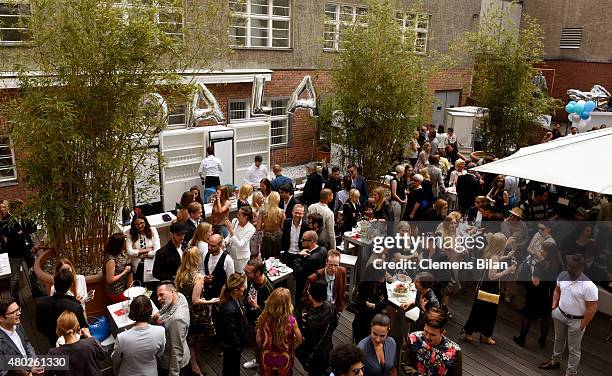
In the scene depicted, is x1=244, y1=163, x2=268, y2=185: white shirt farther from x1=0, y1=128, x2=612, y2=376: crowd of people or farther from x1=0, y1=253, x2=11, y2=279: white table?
x1=0, y1=253, x2=11, y2=279: white table

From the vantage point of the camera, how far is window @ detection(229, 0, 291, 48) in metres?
13.3

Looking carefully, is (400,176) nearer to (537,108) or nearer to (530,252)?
(530,252)

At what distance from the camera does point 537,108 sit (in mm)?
12453

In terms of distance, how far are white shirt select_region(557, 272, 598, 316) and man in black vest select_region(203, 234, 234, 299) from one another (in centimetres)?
364

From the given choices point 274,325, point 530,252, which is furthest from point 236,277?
point 530,252

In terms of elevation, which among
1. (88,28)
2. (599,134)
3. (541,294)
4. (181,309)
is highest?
(88,28)

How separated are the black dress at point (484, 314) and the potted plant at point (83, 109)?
451 centimetres

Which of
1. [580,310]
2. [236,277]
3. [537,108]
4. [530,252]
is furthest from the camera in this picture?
[537,108]

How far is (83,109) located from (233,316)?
9.50 feet

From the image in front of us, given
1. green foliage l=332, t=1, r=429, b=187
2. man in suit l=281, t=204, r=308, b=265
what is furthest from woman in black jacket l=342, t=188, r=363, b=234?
green foliage l=332, t=1, r=429, b=187

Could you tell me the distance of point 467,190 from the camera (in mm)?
9312

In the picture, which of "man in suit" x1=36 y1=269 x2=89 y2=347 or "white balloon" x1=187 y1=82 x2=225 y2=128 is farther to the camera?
"white balloon" x1=187 y1=82 x2=225 y2=128

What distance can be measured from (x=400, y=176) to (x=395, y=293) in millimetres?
3968

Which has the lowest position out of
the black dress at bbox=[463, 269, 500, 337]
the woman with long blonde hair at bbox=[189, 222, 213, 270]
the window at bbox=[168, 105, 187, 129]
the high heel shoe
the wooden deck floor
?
the wooden deck floor
